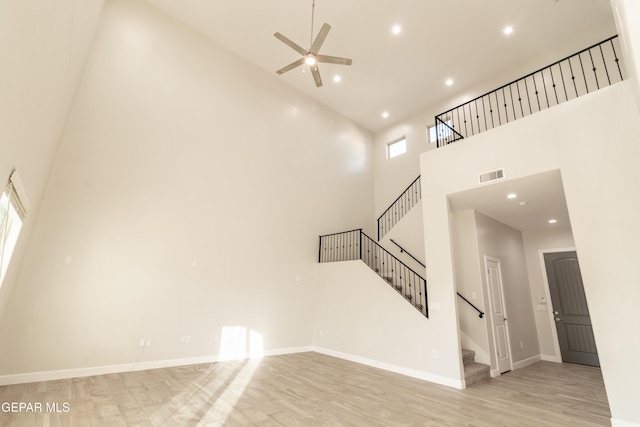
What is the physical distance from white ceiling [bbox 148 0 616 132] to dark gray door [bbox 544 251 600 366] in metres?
4.73

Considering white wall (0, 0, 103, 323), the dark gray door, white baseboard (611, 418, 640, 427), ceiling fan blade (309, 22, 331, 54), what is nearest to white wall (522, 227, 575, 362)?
the dark gray door

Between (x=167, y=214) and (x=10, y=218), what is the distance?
7.98ft

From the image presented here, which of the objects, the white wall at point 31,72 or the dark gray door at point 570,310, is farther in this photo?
the dark gray door at point 570,310

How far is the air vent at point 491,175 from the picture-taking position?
4.39 m

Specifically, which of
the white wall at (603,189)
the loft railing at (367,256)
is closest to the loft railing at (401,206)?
the loft railing at (367,256)

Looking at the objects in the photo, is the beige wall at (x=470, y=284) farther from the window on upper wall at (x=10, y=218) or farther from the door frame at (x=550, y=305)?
the window on upper wall at (x=10, y=218)

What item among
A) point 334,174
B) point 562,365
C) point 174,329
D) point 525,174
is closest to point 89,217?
point 174,329

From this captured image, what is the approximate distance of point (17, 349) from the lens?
403 cm

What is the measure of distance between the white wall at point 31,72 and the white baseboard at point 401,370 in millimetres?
5640

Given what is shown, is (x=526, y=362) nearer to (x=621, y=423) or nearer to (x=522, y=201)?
(x=621, y=423)

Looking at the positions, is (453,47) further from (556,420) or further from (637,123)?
(556,420)

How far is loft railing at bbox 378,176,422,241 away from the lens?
324 inches

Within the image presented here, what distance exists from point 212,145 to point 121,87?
1.89 metres

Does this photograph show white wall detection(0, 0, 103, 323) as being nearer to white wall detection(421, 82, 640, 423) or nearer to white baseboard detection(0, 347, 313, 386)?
white baseboard detection(0, 347, 313, 386)
